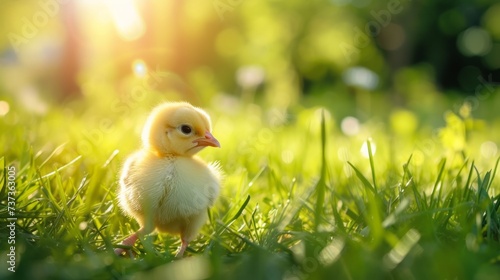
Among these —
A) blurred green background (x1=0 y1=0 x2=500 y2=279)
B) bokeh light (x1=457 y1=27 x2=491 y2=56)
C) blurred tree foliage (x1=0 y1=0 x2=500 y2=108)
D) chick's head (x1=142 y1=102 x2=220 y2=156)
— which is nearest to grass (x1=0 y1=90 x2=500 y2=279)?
blurred green background (x1=0 y1=0 x2=500 y2=279)

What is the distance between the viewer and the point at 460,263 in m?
1.19

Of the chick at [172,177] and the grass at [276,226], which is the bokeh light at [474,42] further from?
the chick at [172,177]

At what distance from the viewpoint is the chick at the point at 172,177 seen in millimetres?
1813

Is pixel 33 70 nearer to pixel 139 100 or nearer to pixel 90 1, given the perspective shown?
pixel 90 1

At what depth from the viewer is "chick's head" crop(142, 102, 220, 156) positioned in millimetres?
1930

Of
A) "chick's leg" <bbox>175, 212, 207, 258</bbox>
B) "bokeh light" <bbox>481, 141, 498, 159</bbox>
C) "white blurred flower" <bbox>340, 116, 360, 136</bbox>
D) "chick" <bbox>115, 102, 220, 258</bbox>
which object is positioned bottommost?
"white blurred flower" <bbox>340, 116, 360, 136</bbox>

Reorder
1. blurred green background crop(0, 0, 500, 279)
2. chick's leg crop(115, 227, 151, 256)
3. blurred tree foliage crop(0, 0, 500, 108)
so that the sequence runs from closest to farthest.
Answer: blurred green background crop(0, 0, 500, 279), chick's leg crop(115, 227, 151, 256), blurred tree foliage crop(0, 0, 500, 108)

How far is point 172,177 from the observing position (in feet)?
6.08

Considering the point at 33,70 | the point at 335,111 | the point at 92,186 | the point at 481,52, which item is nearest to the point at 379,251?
the point at 92,186

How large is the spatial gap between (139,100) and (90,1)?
4252mm

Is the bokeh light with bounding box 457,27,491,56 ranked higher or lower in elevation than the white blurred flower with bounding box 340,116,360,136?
lower

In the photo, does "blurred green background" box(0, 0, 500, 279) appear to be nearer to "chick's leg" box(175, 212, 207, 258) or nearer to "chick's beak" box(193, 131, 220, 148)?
"chick's leg" box(175, 212, 207, 258)

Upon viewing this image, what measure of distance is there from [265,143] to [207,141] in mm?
1695

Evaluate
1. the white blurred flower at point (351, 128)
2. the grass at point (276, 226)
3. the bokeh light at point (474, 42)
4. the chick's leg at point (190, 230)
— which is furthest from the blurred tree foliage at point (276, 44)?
the chick's leg at point (190, 230)
